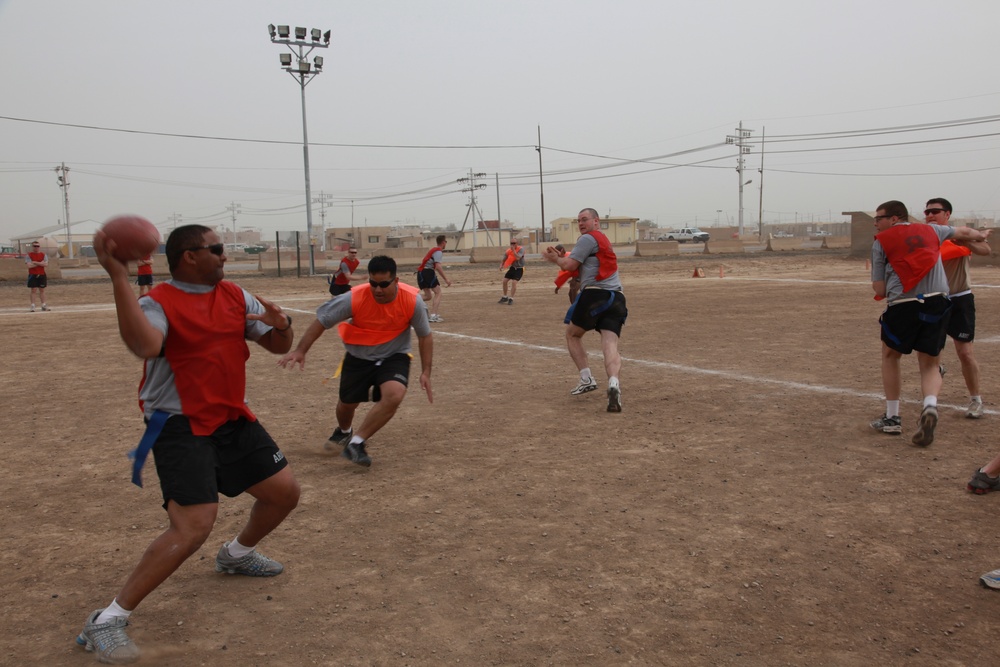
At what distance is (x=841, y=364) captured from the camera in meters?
9.62

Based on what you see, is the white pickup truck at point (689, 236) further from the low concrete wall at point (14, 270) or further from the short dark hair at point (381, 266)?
the short dark hair at point (381, 266)

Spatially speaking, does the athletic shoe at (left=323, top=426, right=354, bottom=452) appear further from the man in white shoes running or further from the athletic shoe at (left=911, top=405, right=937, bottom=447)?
the athletic shoe at (left=911, top=405, right=937, bottom=447)

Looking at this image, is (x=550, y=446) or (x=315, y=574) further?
(x=550, y=446)

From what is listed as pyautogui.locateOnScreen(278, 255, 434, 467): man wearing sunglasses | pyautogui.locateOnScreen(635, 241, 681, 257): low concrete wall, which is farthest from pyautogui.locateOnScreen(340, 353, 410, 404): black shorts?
pyautogui.locateOnScreen(635, 241, 681, 257): low concrete wall

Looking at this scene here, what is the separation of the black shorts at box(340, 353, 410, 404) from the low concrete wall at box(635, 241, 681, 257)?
1502 inches

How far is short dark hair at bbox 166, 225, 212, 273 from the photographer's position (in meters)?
3.52

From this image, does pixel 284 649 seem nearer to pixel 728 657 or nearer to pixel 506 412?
pixel 728 657

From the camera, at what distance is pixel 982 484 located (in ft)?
16.1

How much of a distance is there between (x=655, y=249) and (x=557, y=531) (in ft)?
135

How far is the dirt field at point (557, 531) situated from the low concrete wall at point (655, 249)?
34.3m

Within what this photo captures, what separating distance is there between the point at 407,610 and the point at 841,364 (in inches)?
295

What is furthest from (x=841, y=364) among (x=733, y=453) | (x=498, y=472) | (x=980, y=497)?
(x=498, y=472)

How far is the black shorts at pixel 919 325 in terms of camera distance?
20.5 feet

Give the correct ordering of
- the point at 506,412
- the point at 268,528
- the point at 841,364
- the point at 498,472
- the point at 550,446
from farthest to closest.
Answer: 1. the point at 841,364
2. the point at 506,412
3. the point at 550,446
4. the point at 498,472
5. the point at 268,528
